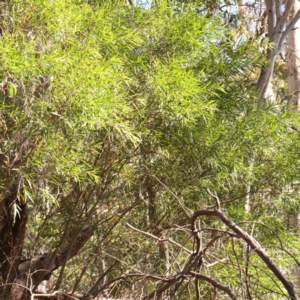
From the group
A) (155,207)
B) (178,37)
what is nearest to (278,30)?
(178,37)

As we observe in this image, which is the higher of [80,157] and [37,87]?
[37,87]

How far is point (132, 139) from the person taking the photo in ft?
9.18

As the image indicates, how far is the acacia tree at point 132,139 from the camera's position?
8.79 feet

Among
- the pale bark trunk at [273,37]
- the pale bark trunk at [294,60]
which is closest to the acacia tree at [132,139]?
the pale bark trunk at [273,37]

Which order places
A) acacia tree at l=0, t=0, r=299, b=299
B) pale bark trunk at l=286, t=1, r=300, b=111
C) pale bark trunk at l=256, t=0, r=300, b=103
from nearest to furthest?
acacia tree at l=0, t=0, r=299, b=299, pale bark trunk at l=256, t=0, r=300, b=103, pale bark trunk at l=286, t=1, r=300, b=111

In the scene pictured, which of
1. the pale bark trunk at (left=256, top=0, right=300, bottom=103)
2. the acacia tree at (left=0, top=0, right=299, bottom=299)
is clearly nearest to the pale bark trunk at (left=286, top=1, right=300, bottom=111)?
the pale bark trunk at (left=256, top=0, right=300, bottom=103)

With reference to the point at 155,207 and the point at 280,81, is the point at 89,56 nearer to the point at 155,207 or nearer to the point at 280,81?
the point at 155,207

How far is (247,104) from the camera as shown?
3.54m

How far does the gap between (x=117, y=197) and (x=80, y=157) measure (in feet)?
2.30

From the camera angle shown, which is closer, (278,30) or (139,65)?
(139,65)

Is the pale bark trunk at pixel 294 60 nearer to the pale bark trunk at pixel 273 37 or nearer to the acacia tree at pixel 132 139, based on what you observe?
the pale bark trunk at pixel 273 37

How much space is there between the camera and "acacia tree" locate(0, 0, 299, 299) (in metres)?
2.68

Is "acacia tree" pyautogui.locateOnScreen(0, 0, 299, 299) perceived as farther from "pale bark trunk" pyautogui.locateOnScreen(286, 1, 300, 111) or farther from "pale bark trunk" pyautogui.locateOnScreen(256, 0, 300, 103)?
"pale bark trunk" pyautogui.locateOnScreen(286, 1, 300, 111)

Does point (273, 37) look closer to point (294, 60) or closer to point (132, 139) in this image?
point (294, 60)
